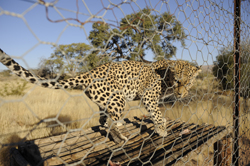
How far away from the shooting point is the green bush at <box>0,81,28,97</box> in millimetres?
7211

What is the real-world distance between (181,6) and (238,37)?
162 cm

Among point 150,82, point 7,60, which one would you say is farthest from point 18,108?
point 7,60

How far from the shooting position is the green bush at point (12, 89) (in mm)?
A: 7211

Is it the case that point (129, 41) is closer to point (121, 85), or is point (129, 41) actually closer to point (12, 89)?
point (121, 85)

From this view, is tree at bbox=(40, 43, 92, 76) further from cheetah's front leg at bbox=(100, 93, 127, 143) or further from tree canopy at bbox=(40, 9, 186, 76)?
cheetah's front leg at bbox=(100, 93, 127, 143)

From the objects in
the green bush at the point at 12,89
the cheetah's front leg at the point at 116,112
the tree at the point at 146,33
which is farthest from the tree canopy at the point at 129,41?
the green bush at the point at 12,89

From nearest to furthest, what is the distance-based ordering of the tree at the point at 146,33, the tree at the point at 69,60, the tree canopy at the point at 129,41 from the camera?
the tree at the point at 69,60
the tree canopy at the point at 129,41
the tree at the point at 146,33

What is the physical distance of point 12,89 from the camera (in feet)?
24.6

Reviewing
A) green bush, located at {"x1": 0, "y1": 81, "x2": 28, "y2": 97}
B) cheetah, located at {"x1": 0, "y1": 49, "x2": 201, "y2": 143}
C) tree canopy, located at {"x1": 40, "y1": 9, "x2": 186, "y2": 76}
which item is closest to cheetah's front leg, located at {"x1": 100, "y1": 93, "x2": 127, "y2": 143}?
cheetah, located at {"x1": 0, "y1": 49, "x2": 201, "y2": 143}

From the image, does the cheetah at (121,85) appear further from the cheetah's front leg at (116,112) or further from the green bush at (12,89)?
the green bush at (12,89)

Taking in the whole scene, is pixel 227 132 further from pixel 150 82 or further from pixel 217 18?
pixel 217 18

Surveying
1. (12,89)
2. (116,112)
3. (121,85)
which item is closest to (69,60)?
(116,112)

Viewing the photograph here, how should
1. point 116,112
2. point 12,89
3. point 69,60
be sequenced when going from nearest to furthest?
1. point 69,60
2. point 116,112
3. point 12,89

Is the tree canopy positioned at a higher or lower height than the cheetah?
higher
